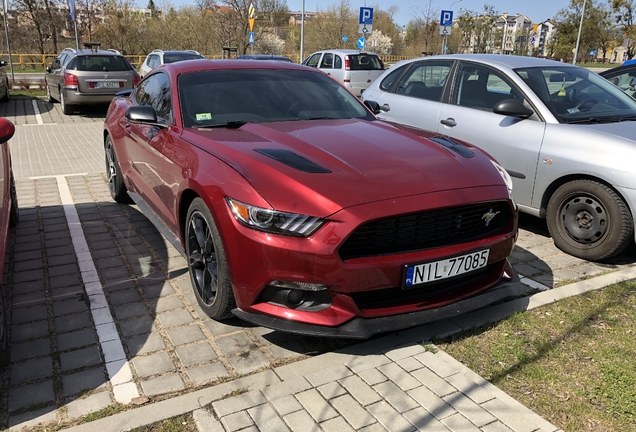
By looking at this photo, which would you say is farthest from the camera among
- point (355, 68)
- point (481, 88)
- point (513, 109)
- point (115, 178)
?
point (355, 68)

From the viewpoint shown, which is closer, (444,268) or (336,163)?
(444,268)

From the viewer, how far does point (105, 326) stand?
11.3ft

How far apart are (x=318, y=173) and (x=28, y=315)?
7.40 feet

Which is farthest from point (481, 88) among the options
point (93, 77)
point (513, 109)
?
point (93, 77)

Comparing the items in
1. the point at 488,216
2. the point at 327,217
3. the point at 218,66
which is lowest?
the point at 488,216

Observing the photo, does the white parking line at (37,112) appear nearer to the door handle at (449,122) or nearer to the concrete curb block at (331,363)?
the door handle at (449,122)

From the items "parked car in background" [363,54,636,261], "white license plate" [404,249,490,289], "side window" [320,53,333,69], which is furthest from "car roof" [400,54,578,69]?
"side window" [320,53,333,69]

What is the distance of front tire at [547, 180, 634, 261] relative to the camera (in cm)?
438

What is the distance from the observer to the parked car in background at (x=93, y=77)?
13461mm

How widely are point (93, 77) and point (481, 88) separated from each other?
11.0m

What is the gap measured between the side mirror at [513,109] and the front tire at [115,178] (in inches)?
159

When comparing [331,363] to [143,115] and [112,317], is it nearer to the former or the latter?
[112,317]

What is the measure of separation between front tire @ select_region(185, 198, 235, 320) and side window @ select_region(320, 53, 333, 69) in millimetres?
15773

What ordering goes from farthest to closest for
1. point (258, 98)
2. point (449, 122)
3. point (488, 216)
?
point (449, 122), point (258, 98), point (488, 216)
